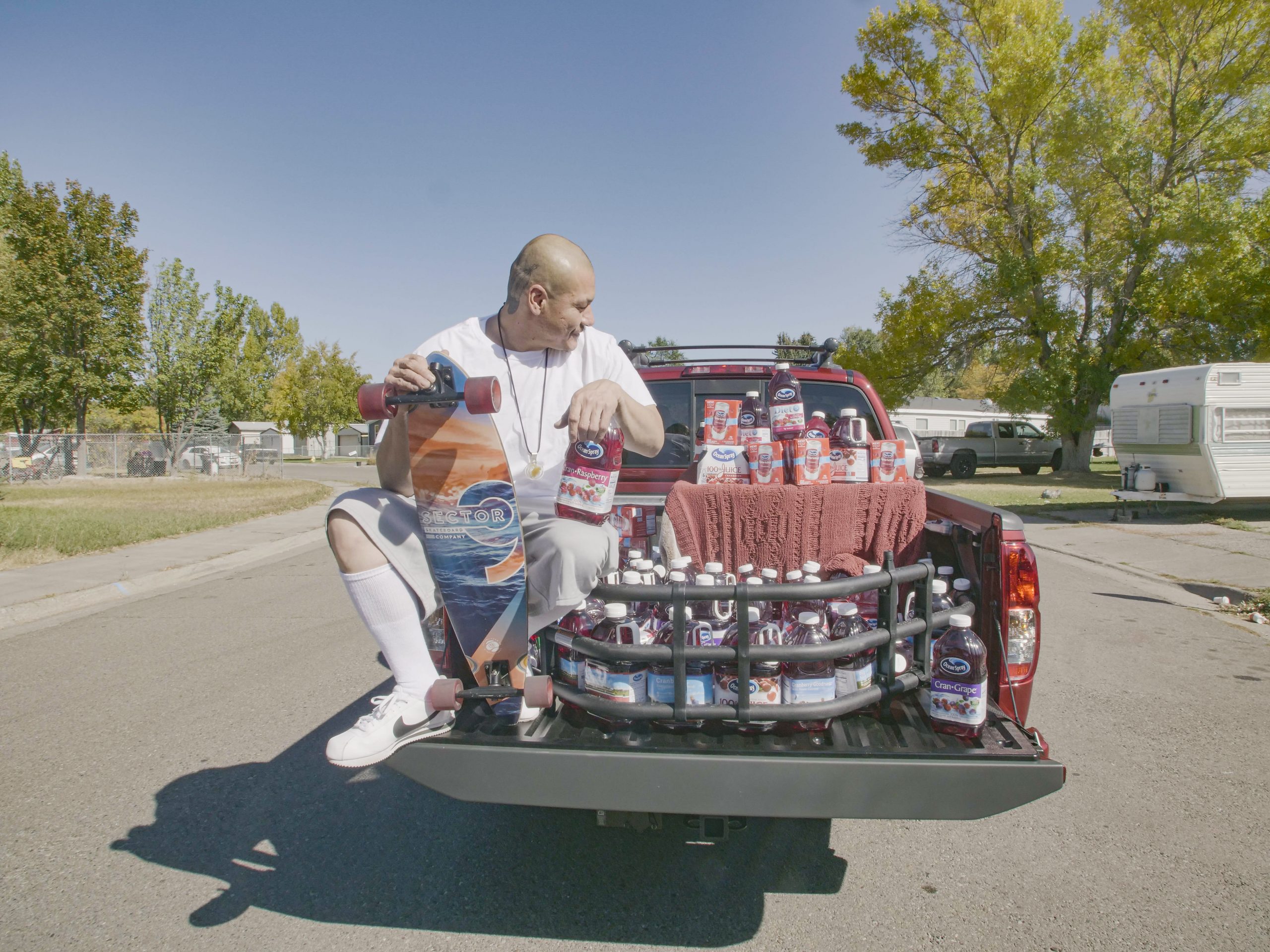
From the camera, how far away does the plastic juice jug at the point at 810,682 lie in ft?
7.41

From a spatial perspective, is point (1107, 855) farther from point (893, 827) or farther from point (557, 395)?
point (557, 395)

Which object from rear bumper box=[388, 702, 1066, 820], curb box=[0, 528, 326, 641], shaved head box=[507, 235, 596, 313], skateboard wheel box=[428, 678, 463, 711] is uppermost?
shaved head box=[507, 235, 596, 313]

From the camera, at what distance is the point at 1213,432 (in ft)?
38.9

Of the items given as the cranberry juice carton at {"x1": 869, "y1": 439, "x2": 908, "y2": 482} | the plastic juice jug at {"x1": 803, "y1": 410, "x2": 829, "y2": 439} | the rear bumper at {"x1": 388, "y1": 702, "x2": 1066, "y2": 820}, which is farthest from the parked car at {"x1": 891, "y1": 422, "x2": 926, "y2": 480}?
the rear bumper at {"x1": 388, "y1": 702, "x2": 1066, "y2": 820}

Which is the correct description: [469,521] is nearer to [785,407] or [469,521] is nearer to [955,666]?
[955,666]

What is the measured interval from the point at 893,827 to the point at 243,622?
5868mm

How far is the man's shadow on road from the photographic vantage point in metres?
2.50

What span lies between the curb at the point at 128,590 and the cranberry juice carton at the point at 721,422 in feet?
15.7

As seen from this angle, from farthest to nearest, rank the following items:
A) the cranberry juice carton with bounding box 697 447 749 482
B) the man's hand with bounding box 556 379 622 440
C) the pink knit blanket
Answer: the cranberry juice carton with bounding box 697 447 749 482 → the pink knit blanket → the man's hand with bounding box 556 379 622 440

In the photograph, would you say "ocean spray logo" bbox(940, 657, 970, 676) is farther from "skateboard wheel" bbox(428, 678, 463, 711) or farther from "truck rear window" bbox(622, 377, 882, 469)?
"truck rear window" bbox(622, 377, 882, 469)

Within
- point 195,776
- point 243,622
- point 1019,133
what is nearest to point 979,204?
point 1019,133

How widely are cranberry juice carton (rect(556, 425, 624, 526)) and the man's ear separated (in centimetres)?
50

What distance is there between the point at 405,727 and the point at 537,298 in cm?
148

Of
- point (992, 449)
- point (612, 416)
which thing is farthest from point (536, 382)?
point (992, 449)
